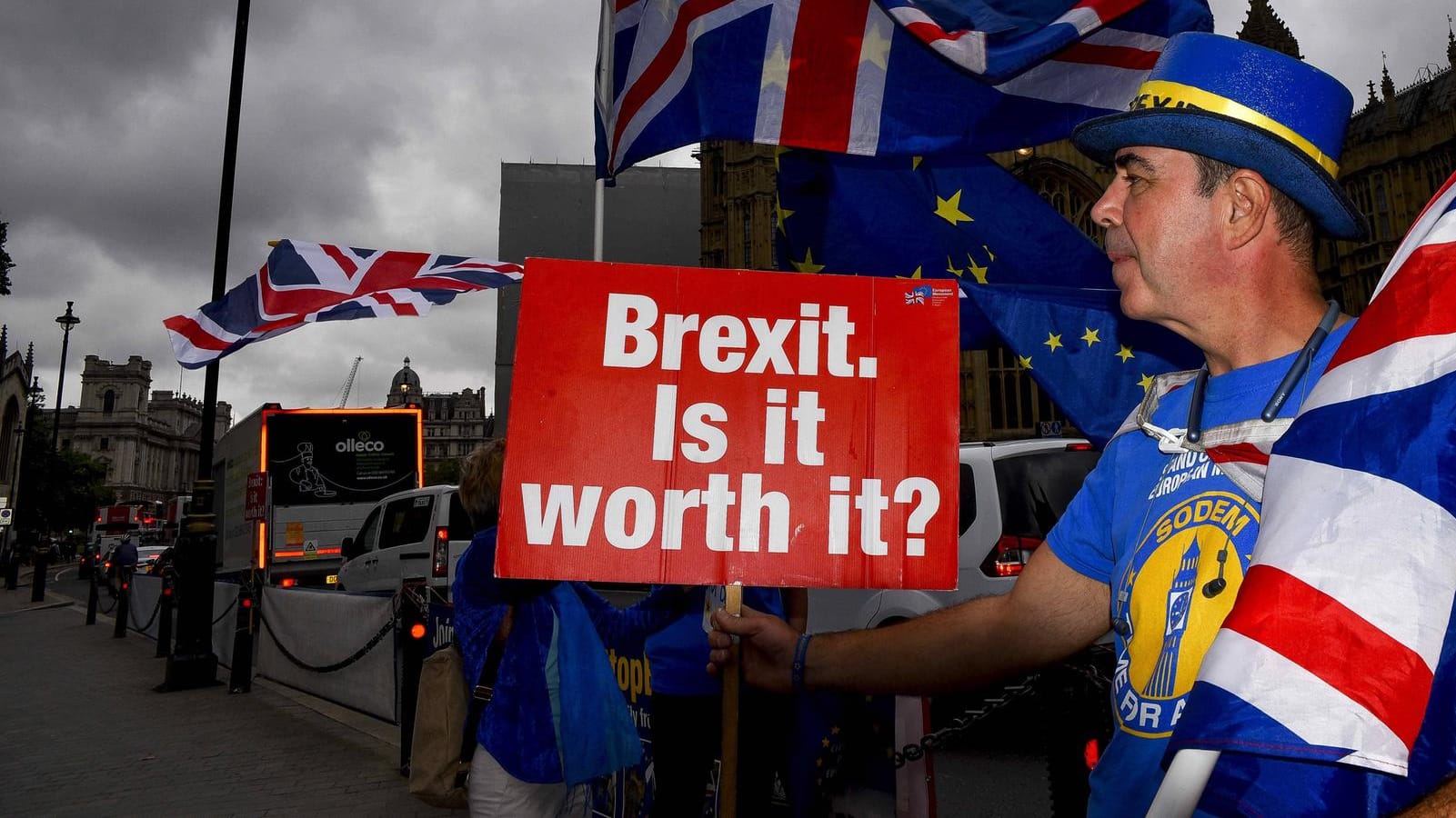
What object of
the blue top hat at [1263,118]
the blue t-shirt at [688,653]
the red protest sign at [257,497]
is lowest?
the blue t-shirt at [688,653]

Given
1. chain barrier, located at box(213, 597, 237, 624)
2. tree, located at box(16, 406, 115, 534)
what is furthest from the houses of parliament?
tree, located at box(16, 406, 115, 534)

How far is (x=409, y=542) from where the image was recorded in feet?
41.0

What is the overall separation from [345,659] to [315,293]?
356cm

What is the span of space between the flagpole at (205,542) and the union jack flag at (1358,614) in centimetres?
1077

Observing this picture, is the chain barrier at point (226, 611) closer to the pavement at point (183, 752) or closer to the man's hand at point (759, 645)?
the pavement at point (183, 752)

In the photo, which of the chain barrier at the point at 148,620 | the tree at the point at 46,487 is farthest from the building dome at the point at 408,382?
the chain barrier at the point at 148,620

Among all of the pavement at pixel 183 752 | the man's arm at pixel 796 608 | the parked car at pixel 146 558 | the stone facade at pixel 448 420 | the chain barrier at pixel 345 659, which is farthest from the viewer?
the stone facade at pixel 448 420

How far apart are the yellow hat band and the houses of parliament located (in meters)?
32.8

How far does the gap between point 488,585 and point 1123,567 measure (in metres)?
2.62

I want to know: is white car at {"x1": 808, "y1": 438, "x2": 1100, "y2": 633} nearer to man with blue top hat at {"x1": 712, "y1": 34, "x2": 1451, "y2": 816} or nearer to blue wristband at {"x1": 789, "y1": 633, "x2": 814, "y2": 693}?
blue wristband at {"x1": 789, "y1": 633, "x2": 814, "y2": 693}

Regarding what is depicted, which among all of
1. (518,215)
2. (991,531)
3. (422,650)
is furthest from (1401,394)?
(518,215)

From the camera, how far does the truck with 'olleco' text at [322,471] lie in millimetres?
16516

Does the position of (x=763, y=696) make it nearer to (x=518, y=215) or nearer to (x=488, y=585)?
(x=488, y=585)

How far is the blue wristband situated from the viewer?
2045 mm
